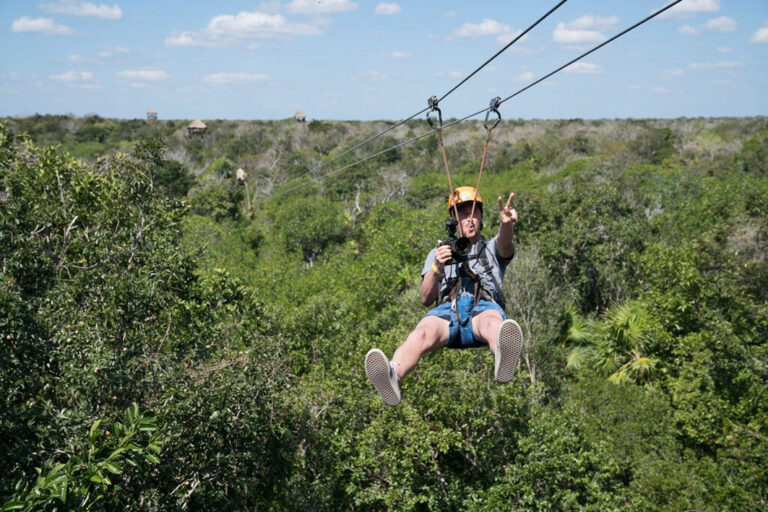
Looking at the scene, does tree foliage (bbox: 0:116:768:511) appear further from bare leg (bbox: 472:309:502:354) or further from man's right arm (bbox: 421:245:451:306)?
bare leg (bbox: 472:309:502:354)

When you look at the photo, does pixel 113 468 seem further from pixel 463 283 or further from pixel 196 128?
pixel 196 128

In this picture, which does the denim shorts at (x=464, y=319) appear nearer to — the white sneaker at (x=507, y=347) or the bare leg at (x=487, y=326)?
the bare leg at (x=487, y=326)

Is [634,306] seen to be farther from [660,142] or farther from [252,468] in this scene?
[660,142]

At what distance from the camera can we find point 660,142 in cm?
5619

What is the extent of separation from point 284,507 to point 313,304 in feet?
18.4

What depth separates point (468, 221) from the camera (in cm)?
563

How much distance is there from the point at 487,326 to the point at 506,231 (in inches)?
33.1

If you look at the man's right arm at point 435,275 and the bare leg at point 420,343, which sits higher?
the man's right arm at point 435,275

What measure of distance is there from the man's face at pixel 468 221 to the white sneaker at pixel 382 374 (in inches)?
54.2

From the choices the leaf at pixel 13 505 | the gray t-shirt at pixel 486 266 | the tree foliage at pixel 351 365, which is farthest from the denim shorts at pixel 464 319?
the leaf at pixel 13 505

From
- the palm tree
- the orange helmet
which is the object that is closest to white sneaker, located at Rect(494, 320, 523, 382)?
the orange helmet

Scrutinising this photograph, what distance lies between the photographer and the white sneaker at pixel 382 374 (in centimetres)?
507

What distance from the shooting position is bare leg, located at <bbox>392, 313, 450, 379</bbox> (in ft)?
17.5

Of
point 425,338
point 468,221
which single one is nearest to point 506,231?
point 468,221
